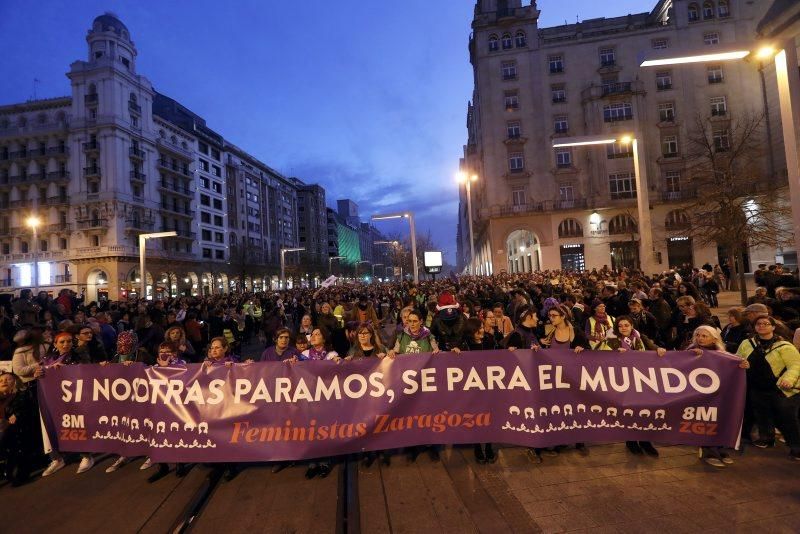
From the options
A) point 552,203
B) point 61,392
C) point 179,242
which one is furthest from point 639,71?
point 179,242

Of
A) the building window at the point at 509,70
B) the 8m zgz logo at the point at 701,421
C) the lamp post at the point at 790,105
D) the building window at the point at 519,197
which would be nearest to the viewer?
the 8m zgz logo at the point at 701,421

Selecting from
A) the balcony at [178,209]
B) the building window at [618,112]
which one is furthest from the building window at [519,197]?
the balcony at [178,209]

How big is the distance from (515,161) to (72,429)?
43.4m

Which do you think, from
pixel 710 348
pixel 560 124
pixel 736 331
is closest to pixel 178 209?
pixel 560 124

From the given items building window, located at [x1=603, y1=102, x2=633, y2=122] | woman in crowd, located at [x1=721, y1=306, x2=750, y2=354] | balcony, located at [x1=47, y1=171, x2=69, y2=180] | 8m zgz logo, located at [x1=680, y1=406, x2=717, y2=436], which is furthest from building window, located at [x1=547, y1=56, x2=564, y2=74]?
balcony, located at [x1=47, y1=171, x2=69, y2=180]

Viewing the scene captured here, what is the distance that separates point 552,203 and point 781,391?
129 ft

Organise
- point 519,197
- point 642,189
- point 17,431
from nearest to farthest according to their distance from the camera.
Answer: point 17,431 → point 642,189 → point 519,197

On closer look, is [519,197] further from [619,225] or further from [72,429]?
[72,429]

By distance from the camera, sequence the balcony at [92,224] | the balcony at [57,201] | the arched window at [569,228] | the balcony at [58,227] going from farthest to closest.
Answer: the balcony at [57,201]
the balcony at [58,227]
the balcony at [92,224]
the arched window at [569,228]

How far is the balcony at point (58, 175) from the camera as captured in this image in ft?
157

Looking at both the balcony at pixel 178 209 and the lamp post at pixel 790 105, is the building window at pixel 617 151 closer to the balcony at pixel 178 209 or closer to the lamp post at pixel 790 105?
the lamp post at pixel 790 105

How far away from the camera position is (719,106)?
41.2 meters

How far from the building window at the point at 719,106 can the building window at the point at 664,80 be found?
4389mm

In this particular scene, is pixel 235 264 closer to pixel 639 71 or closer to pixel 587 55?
pixel 587 55
